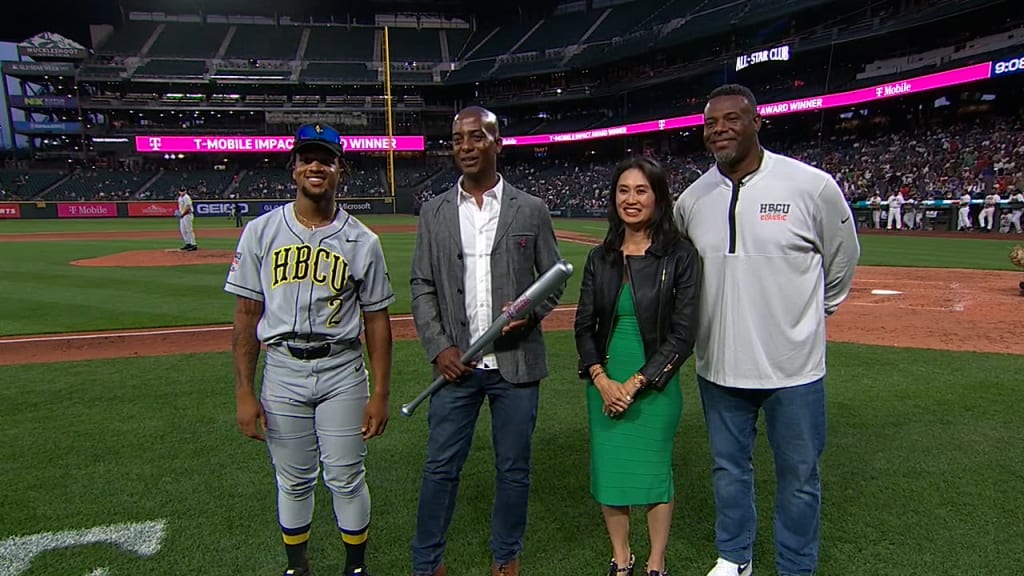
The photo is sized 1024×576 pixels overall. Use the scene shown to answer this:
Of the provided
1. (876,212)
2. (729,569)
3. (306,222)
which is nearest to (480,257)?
(306,222)

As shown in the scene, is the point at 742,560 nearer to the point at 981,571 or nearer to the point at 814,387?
the point at 814,387

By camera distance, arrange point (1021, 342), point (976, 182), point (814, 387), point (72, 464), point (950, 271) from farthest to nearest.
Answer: point (976, 182), point (950, 271), point (1021, 342), point (72, 464), point (814, 387)

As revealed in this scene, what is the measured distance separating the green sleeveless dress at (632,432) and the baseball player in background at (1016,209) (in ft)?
83.5

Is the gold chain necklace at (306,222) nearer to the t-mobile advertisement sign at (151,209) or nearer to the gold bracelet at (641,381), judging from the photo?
the gold bracelet at (641,381)

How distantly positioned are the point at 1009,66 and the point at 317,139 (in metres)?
31.5

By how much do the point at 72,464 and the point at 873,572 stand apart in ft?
16.2

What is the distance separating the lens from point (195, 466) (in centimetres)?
400

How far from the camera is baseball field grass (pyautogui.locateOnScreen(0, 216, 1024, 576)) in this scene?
3.00 meters

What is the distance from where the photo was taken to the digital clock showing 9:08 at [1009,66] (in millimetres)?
23688

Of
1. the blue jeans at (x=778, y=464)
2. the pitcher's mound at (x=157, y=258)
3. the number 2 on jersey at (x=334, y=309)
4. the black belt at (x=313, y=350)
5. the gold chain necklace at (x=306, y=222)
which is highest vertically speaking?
the gold chain necklace at (x=306, y=222)

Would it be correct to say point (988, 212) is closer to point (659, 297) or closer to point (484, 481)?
point (484, 481)

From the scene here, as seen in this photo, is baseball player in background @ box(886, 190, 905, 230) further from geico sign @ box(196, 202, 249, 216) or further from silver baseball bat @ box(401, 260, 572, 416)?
geico sign @ box(196, 202, 249, 216)

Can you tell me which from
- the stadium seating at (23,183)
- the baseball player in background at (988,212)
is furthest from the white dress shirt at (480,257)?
the stadium seating at (23,183)

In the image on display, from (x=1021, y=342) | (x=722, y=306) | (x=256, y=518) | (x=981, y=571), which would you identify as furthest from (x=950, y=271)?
(x=256, y=518)
